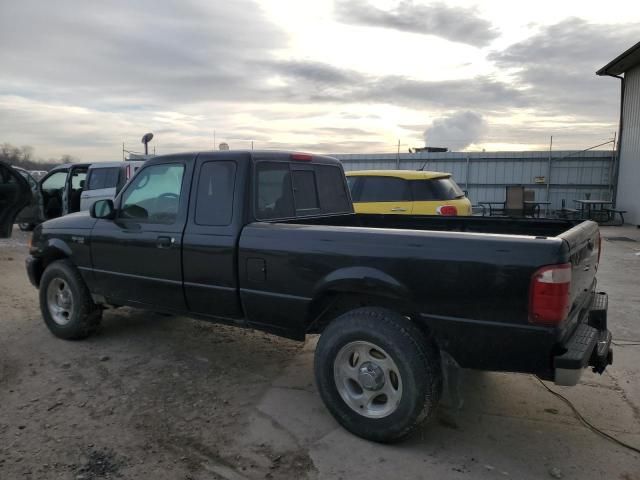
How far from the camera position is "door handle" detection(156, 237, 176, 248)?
4.13m

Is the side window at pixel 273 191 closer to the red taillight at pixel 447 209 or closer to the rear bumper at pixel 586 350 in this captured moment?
the rear bumper at pixel 586 350

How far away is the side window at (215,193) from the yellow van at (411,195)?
4685 millimetres

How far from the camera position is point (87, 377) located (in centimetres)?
423

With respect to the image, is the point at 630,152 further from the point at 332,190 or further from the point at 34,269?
the point at 34,269

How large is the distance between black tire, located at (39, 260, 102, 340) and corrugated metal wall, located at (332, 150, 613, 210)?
16.1 m

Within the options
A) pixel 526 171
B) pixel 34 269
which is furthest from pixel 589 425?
pixel 526 171

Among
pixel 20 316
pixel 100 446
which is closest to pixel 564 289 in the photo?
pixel 100 446

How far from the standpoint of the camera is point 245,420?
3535mm

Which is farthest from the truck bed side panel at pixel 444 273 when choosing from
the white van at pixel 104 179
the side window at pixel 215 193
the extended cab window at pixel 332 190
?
the white van at pixel 104 179

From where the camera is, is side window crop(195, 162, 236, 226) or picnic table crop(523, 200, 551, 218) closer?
side window crop(195, 162, 236, 226)

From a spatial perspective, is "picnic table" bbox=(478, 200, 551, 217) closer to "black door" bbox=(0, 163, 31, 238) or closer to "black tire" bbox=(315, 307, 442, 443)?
"black tire" bbox=(315, 307, 442, 443)

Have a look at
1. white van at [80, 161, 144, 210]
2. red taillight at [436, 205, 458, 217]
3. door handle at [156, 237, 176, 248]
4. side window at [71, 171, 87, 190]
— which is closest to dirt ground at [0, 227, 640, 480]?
door handle at [156, 237, 176, 248]

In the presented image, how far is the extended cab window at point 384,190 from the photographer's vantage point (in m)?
8.48

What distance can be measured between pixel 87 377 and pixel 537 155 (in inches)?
705
